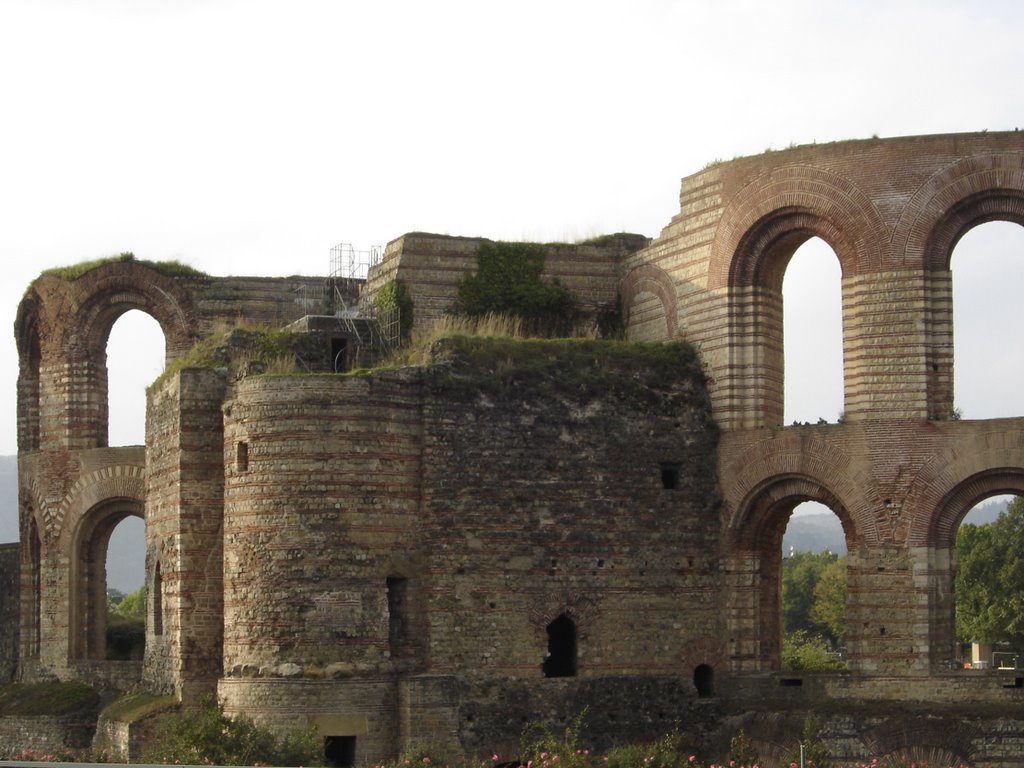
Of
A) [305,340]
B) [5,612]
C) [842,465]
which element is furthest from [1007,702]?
[5,612]

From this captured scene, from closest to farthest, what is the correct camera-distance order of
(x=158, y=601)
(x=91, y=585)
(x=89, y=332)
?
(x=158, y=601) → (x=91, y=585) → (x=89, y=332)

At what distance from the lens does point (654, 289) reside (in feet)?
123

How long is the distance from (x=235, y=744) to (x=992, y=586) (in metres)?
37.7

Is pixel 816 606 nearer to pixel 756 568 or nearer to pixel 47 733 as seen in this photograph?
pixel 756 568

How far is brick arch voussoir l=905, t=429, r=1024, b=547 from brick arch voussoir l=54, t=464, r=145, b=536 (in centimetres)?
1532

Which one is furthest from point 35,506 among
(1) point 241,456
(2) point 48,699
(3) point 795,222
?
(3) point 795,222

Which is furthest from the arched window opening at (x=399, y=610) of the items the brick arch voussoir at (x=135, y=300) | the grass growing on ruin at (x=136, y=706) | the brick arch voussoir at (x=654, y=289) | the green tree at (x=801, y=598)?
the green tree at (x=801, y=598)

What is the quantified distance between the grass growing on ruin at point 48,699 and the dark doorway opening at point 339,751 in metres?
8.42

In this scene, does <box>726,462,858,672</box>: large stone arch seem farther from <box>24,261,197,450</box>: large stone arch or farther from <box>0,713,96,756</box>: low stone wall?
<box>24,261,197,450</box>: large stone arch

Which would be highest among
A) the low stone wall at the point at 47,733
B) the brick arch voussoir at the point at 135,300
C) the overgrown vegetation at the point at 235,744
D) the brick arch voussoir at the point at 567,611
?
the brick arch voussoir at the point at 135,300

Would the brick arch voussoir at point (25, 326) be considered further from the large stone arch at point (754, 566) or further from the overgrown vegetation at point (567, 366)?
the large stone arch at point (754, 566)

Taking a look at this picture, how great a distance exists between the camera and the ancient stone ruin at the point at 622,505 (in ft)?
105

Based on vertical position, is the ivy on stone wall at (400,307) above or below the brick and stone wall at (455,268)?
below

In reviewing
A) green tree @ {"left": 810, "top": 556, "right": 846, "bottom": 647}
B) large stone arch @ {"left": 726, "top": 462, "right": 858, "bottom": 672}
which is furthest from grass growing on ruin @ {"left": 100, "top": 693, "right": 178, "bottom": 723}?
green tree @ {"left": 810, "top": 556, "right": 846, "bottom": 647}
